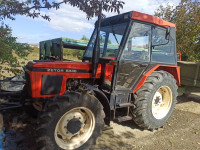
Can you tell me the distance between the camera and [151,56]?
366cm

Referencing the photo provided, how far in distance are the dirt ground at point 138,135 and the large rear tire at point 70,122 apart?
35cm

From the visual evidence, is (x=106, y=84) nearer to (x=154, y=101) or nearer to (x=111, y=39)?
(x=111, y=39)

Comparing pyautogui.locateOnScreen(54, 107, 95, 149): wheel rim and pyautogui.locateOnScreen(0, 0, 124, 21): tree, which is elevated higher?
pyautogui.locateOnScreen(0, 0, 124, 21): tree

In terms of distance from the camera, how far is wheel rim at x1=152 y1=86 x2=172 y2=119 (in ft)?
13.0

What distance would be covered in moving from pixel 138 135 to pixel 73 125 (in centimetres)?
151

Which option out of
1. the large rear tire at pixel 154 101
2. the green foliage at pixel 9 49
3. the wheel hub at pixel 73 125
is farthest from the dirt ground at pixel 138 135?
the green foliage at pixel 9 49

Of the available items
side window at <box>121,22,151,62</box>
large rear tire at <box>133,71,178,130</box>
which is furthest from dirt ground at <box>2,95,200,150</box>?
side window at <box>121,22,151,62</box>

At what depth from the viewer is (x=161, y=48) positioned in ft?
12.6

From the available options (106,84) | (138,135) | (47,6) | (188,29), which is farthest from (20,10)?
(188,29)

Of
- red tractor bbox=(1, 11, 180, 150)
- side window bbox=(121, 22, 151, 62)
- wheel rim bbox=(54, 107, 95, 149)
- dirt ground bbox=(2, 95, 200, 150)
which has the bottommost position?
dirt ground bbox=(2, 95, 200, 150)

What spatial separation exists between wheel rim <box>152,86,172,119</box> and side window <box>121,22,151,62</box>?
92 centimetres

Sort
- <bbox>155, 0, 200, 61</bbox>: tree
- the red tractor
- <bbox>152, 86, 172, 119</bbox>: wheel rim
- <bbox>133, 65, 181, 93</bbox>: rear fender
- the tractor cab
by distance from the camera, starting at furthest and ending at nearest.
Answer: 1. <bbox>155, 0, 200, 61</bbox>: tree
2. <bbox>152, 86, 172, 119</bbox>: wheel rim
3. <bbox>133, 65, 181, 93</bbox>: rear fender
4. the tractor cab
5. the red tractor

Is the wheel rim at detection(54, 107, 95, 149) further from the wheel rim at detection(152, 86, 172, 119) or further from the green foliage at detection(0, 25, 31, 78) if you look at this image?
the green foliage at detection(0, 25, 31, 78)

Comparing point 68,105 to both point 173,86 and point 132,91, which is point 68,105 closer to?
point 132,91
